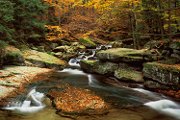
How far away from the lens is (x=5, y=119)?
26.1 feet

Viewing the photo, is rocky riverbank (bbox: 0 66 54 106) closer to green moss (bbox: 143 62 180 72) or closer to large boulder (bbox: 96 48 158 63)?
large boulder (bbox: 96 48 158 63)

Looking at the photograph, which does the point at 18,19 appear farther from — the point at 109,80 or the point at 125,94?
the point at 125,94

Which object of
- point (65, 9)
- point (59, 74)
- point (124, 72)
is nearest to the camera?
point (124, 72)

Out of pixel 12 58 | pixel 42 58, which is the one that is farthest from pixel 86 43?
pixel 12 58

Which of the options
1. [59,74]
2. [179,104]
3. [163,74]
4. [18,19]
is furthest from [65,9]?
[179,104]

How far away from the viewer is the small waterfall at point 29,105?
9.09 metres

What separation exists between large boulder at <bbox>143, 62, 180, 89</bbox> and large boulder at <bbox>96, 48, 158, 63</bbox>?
3.54 ft

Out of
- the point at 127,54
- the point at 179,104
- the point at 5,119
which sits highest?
the point at 127,54

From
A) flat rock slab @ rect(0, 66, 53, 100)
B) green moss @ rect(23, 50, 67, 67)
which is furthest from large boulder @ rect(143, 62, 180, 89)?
green moss @ rect(23, 50, 67, 67)

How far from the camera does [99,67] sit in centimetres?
1580

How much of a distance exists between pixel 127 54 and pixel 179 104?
5155mm

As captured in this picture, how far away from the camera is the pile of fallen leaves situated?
9.05 meters

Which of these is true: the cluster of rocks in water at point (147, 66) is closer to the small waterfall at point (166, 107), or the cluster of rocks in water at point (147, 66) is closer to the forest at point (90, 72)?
the forest at point (90, 72)

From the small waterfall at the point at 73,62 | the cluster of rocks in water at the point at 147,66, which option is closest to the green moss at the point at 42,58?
the small waterfall at the point at 73,62
